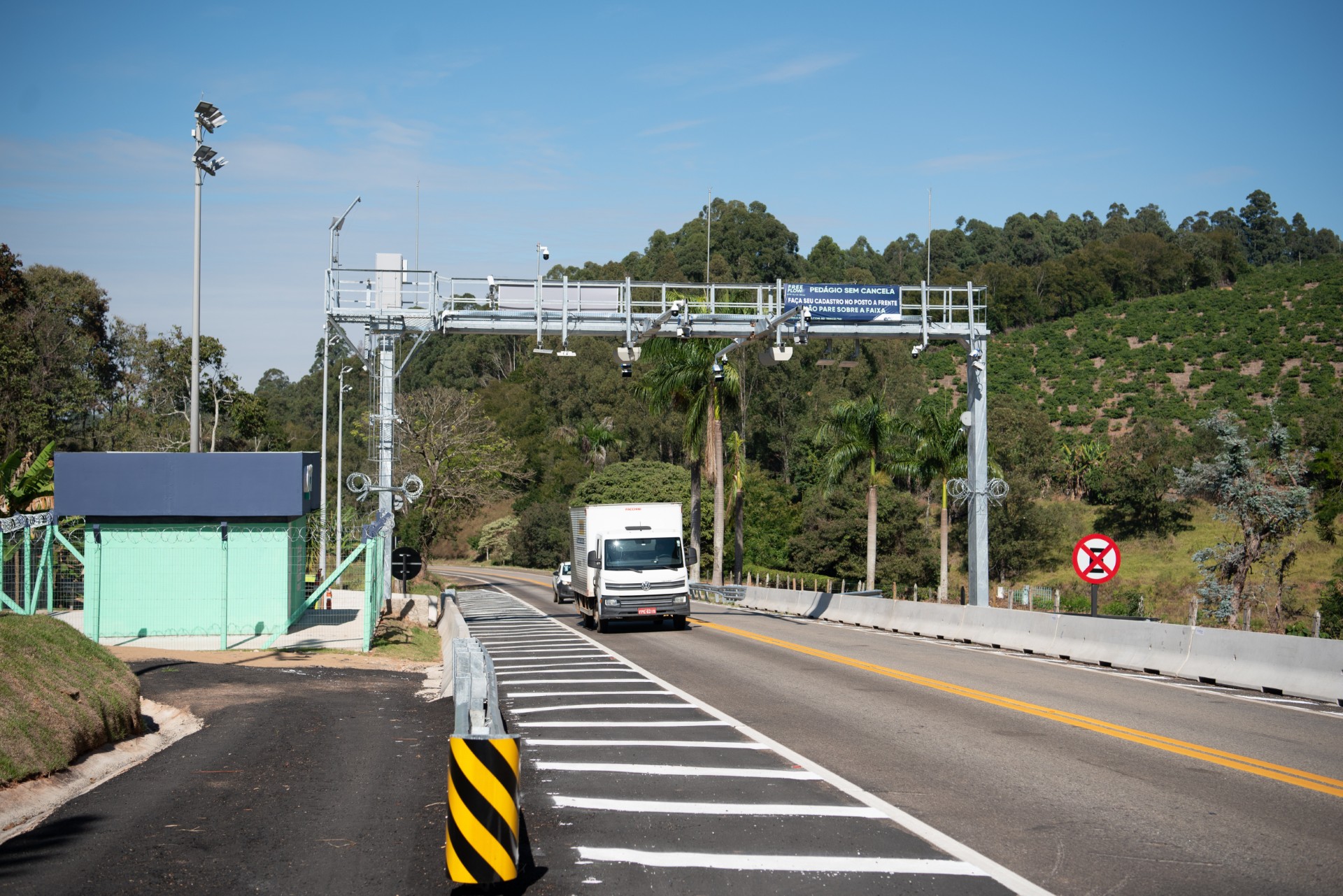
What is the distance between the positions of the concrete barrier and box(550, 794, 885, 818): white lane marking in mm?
9329

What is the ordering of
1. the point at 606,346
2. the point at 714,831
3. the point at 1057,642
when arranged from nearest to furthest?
the point at 714,831 < the point at 1057,642 < the point at 606,346

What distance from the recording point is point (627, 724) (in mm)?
12977

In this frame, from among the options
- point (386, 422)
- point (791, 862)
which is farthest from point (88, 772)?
point (386, 422)

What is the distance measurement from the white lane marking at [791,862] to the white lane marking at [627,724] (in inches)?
204

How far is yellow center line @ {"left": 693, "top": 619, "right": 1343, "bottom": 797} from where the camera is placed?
9789mm

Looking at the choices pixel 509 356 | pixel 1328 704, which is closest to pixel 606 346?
pixel 509 356

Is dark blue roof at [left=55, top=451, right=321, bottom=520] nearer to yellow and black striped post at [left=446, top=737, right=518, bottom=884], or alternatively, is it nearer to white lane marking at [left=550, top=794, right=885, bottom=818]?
white lane marking at [left=550, top=794, right=885, bottom=818]

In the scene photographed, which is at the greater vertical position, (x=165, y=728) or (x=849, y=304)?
(x=849, y=304)

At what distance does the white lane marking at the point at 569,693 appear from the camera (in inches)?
619

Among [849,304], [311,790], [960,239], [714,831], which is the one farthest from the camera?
[960,239]

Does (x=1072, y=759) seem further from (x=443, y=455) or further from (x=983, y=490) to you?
(x=443, y=455)

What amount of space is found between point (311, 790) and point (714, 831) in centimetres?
366

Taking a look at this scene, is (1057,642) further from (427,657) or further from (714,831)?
(714,831)

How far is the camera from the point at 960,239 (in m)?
174
